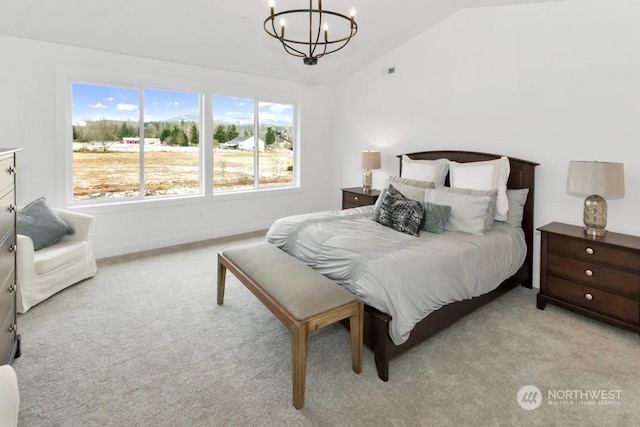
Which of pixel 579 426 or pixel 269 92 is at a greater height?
pixel 269 92

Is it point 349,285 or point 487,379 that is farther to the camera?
point 349,285

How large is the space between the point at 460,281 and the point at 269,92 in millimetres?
4192

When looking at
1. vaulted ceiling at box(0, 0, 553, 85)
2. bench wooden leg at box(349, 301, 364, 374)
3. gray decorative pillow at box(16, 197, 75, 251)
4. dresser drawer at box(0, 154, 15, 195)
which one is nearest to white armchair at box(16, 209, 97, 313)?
gray decorative pillow at box(16, 197, 75, 251)

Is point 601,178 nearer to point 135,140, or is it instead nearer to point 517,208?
point 517,208

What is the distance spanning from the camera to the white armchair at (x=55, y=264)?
2.81 metres

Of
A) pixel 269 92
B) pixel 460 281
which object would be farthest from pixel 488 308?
pixel 269 92

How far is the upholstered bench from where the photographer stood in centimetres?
186

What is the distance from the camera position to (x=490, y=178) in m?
3.46

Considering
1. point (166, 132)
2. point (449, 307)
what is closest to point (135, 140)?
point (166, 132)

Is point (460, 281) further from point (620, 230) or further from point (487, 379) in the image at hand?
point (620, 230)

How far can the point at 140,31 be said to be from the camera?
12.2ft

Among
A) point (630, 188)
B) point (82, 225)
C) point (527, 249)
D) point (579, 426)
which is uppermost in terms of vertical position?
point (630, 188)

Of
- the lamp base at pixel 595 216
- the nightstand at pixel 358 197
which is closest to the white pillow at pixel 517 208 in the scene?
the lamp base at pixel 595 216

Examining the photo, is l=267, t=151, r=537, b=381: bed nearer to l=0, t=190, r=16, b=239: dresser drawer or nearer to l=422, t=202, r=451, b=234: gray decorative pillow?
l=422, t=202, r=451, b=234: gray decorative pillow
